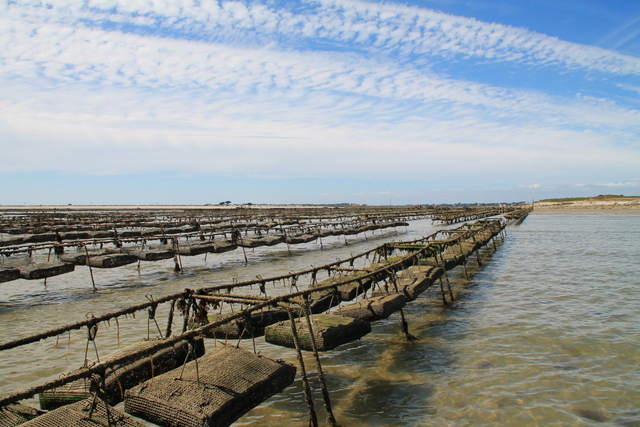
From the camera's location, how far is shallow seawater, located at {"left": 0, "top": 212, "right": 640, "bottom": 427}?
245 inches

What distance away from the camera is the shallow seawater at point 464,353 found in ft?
20.4

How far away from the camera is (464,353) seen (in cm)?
838

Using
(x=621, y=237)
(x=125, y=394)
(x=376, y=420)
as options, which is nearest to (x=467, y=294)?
(x=376, y=420)

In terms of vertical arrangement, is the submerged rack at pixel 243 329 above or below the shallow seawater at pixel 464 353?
above

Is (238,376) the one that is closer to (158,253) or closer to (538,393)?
(538,393)

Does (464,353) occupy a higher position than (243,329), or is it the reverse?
(243,329)

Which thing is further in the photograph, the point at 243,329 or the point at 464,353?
the point at 464,353

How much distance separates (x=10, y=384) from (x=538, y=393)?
9565 millimetres

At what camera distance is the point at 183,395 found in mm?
4531

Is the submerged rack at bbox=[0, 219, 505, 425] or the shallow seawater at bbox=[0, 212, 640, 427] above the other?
the submerged rack at bbox=[0, 219, 505, 425]

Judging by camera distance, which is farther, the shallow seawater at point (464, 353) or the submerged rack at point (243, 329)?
the shallow seawater at point (464, 353)

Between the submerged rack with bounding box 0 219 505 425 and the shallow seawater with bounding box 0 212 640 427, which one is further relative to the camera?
the shallow seawater with bounding box 0 212 640 427

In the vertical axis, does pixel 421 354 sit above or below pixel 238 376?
below

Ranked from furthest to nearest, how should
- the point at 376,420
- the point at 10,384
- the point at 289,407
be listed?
1. the point at 10,384
2. the point at 289,407
3. the point at 376,420
